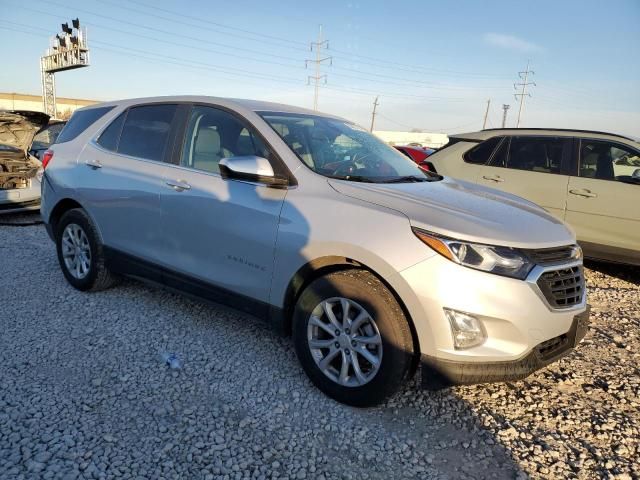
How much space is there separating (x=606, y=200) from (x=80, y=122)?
572 cm

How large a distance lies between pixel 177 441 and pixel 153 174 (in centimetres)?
204

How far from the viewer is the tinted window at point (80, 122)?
173 inches

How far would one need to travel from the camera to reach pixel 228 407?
107 inches

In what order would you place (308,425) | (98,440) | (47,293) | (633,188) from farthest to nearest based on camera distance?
(633,188), (47,293), (308,425), (98,440)

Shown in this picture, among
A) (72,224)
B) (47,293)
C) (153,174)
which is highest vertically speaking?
(153,174)

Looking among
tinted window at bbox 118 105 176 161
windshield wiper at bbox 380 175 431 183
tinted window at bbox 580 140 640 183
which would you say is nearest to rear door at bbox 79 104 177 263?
tinted window at bbox 118 105 176 161

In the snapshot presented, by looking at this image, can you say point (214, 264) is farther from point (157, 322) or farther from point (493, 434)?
point (493, 434)

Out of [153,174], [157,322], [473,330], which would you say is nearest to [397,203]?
[473,330]

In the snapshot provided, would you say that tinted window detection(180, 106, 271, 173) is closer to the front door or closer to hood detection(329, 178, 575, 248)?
the front door

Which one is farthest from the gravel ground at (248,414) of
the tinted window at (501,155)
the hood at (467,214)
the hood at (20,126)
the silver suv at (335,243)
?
the hood at (20,126)

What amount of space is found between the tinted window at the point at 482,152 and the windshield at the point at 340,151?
279 cm

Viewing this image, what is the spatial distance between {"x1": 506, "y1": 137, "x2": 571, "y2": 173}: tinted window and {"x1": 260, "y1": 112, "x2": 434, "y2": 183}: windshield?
2812 mm

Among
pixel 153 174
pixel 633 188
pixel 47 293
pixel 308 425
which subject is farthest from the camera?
pixel 633 188

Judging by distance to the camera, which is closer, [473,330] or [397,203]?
[473,330]
